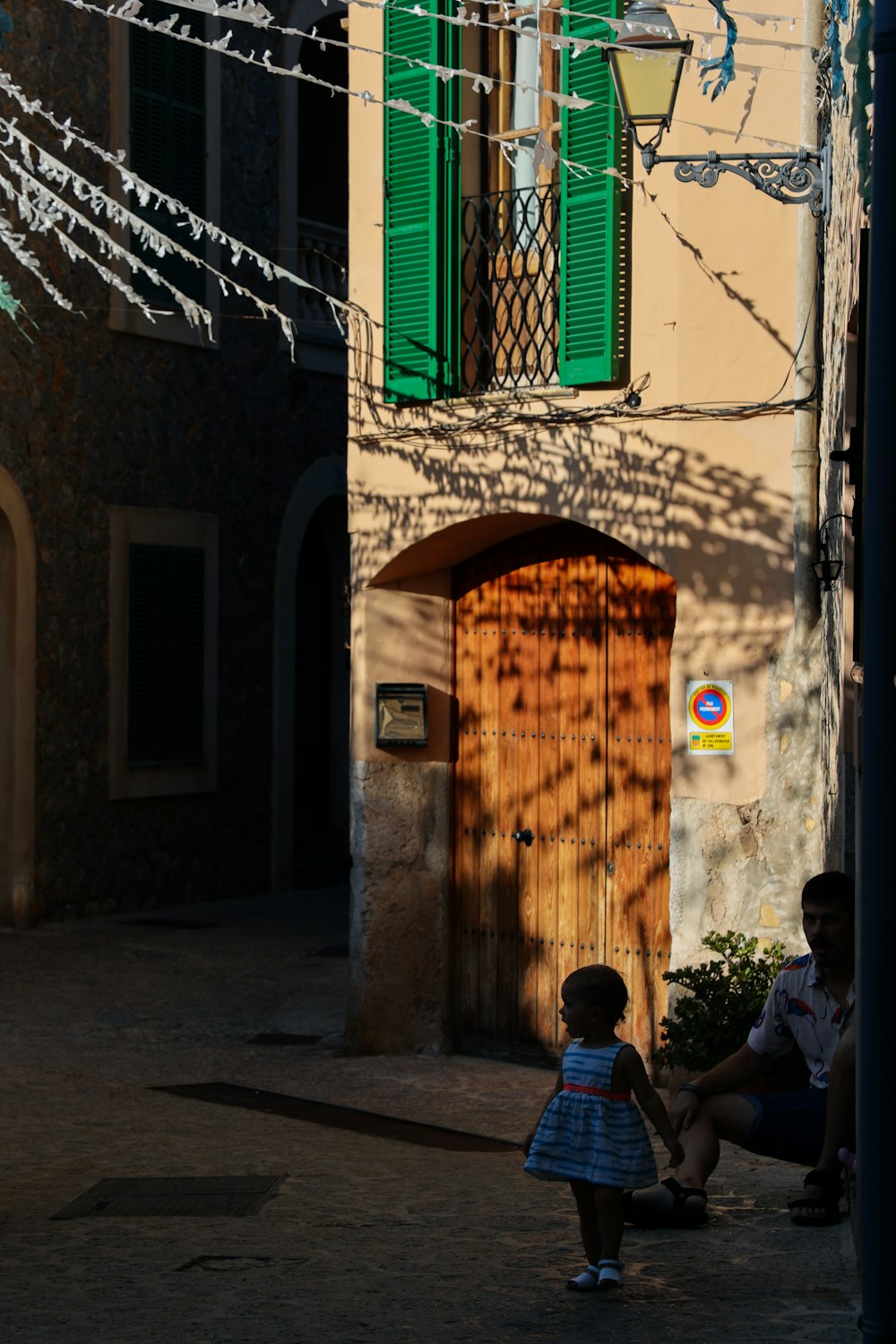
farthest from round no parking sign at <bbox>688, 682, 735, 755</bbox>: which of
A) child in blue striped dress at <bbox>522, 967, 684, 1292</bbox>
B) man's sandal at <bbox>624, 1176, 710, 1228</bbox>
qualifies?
child in blue striped dress at <bbox>522, 967, 684, 1292</bbox>

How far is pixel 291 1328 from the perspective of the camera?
15.6 feet

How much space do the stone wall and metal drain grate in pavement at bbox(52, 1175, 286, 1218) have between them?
7.07m

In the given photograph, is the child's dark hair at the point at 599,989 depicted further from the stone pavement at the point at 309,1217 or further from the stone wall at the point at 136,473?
the stone wall at the point at 136,473

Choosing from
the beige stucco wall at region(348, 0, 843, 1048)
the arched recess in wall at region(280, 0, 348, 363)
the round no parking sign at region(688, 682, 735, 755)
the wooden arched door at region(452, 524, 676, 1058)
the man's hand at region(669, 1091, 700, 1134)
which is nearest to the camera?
the man's hand at region(669, 1091, 700, 1134)

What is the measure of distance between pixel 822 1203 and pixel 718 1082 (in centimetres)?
49

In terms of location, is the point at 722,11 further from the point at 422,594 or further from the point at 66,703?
the point at 66,703

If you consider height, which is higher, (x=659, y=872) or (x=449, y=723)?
(x=449, y=723)

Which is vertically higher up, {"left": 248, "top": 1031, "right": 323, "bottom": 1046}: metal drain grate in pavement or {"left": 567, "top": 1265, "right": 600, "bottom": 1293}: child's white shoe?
{"left": 567, "top": 1265, "right": 600, "bottom": 1293}: child's white shoe

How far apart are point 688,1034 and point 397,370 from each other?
13.2ft

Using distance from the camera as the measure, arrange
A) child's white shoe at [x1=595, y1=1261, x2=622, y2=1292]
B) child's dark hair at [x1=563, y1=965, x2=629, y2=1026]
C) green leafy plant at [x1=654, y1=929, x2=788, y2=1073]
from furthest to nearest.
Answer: green leafy plant at [x1=654, y1=929, x2=788, y2=1073]
child's dark hair at [x1=563, y1=965, x2=629, y2=1026]
child's white shoe at [x1=595, y1=1261, x2=622, y2=1292]

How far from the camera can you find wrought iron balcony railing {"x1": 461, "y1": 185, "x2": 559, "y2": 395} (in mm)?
9383

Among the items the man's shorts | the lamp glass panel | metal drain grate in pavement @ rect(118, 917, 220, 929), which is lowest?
metal drain grate in pavement @ rect(118, 917, 220, 929)

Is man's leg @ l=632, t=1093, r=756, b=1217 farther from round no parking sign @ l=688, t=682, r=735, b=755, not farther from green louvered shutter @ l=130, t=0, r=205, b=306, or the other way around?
green louvered shutter @ l=130, t=0, r=205, b=306

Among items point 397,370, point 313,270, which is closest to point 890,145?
point 397,370
